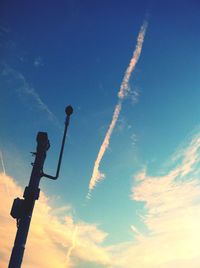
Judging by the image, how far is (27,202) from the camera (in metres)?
A: 8.91

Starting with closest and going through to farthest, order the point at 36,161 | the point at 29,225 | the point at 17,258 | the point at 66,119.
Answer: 1. the point at 17,258
2. the point at 29,225
3. the point at 36,161
4. the point at 66,119

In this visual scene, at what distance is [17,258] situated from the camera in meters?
8.23

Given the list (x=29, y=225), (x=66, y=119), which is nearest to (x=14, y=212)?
(x=29, y=225)

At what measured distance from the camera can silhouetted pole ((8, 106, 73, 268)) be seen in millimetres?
8312

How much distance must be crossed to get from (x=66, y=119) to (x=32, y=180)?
250 cm

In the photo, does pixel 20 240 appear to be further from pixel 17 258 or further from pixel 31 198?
pixel 31 198

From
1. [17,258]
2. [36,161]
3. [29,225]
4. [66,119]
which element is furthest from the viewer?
[66,119]

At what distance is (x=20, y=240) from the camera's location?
8438 millimetres

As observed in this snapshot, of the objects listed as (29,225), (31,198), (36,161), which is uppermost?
(36,161)

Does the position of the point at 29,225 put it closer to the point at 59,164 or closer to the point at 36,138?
the point at 59,164

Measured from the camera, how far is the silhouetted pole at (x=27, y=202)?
8312 mm

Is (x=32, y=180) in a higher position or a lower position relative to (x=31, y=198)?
higher

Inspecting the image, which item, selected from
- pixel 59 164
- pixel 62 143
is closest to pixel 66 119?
pixel 62 143

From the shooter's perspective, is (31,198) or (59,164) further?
(59,164)
